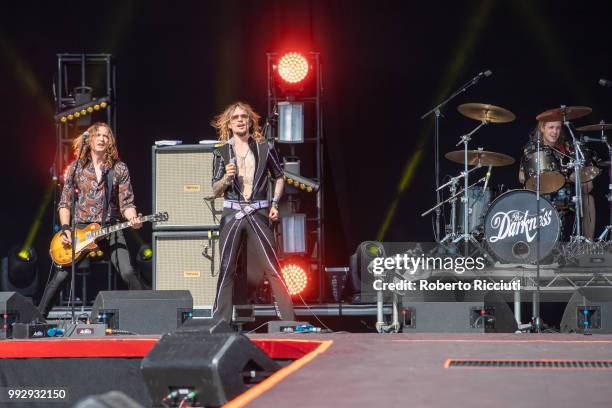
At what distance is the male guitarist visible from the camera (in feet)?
22.1

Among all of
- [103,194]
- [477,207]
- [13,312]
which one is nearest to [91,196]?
[103,194]

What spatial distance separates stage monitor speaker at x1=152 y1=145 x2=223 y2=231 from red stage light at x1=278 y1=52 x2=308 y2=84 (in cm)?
145

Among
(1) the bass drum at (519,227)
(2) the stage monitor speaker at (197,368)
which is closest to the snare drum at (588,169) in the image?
(1) the bass drum at (519,227)

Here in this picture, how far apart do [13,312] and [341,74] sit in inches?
197

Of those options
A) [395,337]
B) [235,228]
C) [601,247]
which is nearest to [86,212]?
[235,228]

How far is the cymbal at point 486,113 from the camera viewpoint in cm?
852

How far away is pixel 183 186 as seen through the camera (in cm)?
Answer: 716

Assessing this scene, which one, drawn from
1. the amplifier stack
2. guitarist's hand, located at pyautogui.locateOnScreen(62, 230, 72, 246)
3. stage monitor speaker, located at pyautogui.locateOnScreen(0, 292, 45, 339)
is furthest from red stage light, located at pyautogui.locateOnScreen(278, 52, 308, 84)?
stage monitor speaker, located at pyautogui.locateOnScreen(0, 292, 45, 339)

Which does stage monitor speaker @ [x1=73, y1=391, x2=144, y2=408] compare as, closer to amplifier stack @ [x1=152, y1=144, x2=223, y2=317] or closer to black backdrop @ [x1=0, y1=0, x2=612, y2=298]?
amplifier stack @ [x1=152, y1=144, x2=223, y2=317]

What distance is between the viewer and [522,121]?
944 centimetres

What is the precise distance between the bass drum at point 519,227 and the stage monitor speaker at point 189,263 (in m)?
2.52

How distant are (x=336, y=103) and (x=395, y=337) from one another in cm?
554

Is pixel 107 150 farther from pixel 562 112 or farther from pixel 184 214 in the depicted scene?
pixel 562 112

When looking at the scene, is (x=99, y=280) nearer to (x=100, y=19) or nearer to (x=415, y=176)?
(x=100, y=19)
